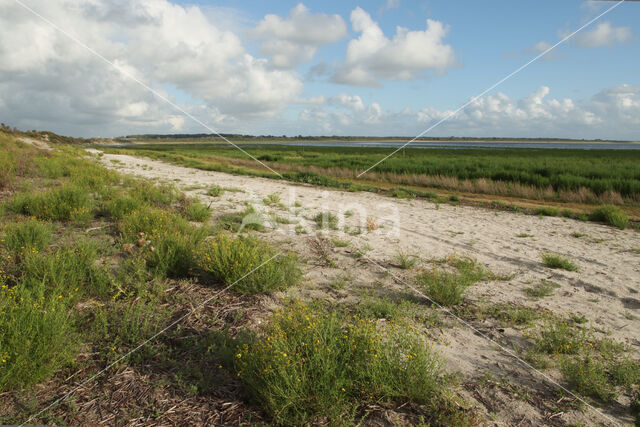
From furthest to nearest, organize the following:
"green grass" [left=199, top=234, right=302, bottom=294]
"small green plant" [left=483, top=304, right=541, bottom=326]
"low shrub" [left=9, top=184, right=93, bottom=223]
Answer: "low shrub" [left=9, top=184, right=93, bottom=223] → "green grass" [left=199, top=234, right=302, bottom=294] → "small green plant" [left=483, top=304, right=541, bottom=326]

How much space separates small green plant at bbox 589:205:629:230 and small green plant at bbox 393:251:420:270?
8528 millimetres

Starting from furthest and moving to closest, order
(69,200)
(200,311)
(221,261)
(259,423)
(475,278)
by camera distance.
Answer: (69,200), (475,278), (221,261), (200,311), (259,423)

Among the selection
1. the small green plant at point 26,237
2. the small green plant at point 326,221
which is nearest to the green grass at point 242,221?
the small green plant at point 326,221

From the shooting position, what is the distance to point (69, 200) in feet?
23.7

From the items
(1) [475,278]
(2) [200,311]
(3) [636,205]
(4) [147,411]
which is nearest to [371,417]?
(4) [147,411]

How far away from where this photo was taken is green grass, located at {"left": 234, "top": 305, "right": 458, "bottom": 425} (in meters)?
2.60

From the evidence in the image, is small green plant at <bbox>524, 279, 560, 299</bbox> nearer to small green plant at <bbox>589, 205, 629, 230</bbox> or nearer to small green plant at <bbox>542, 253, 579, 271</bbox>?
small green plant at <bbox>542, 253, 579, 271</bbox>

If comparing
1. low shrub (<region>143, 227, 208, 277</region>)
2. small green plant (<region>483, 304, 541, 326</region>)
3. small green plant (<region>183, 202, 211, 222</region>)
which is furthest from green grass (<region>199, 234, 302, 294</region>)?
small green plant (<region>183, 202, 211, 222</region>)

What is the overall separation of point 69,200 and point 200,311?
5.19m

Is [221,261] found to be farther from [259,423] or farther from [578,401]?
[578,401]

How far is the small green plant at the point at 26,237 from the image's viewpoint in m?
4.95

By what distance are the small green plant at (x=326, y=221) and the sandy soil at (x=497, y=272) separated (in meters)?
0.20

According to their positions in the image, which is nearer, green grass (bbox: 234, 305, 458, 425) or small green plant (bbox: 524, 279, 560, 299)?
green grass (bbox: 234, 305, 458, 425)

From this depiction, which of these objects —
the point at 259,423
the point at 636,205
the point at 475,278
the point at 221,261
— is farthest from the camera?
the point at 636,205
